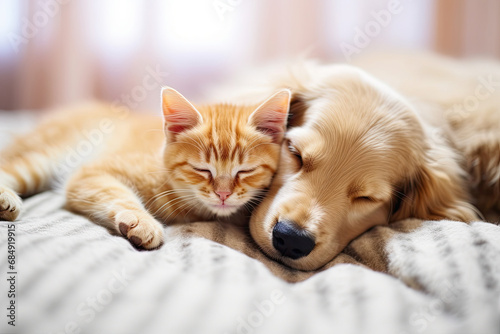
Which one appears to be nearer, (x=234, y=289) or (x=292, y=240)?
(x=234, y=289)

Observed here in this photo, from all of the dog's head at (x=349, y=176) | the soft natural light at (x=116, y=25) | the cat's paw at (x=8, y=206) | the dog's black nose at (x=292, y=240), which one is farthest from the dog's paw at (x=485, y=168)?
the soft natural light at (x=116, y=25)

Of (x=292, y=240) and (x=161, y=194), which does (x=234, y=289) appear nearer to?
(x=292, y=240)

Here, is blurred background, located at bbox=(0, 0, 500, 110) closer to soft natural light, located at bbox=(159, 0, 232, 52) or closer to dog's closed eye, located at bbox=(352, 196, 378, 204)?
soft natural light, located at bbox=(159, 0, 232, 52)

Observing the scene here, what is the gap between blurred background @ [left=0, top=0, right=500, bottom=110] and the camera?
281cm

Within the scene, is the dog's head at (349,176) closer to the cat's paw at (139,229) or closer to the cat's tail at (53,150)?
the cat's paw at (139,229)

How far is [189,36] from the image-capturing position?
293cm

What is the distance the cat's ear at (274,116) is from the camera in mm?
1236

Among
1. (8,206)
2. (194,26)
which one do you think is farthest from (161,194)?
(194,26)

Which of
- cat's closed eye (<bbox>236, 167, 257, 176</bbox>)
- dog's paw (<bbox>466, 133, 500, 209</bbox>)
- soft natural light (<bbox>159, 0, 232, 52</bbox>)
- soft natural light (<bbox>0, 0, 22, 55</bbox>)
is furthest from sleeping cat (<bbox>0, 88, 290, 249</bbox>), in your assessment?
soft natural light (<bbox>0, 0, 22, 55</bbox>)

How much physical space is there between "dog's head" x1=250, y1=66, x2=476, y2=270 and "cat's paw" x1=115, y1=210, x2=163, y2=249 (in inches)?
11.5

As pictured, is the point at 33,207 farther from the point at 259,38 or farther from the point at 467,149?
the point at 259,38

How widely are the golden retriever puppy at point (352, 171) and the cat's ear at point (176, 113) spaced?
323 mm

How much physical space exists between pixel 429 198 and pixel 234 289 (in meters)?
0.76

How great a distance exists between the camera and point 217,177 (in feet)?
4.09
